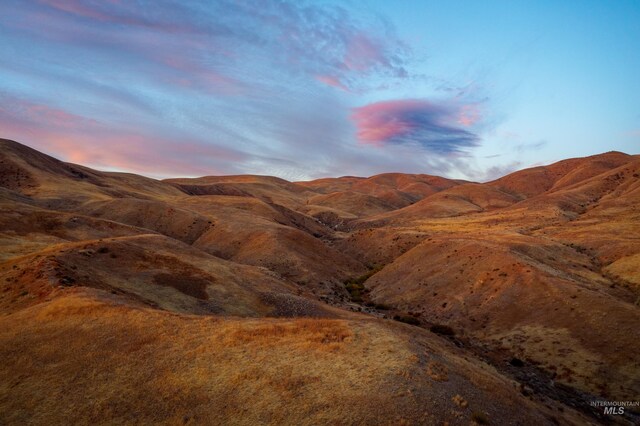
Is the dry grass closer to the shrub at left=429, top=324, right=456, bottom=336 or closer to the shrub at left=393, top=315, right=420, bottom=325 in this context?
the shrub at left=429, top=324, right=456, bottom=336

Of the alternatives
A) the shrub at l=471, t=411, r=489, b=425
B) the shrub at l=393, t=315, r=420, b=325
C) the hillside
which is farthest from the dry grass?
the shrub at l=393, t=315, r=420, b=325

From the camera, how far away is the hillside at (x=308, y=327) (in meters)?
17.1

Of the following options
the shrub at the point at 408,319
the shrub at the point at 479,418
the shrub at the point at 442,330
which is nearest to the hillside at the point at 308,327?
the shrub at the point at 479,418

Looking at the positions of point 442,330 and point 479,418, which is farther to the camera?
point 442,330

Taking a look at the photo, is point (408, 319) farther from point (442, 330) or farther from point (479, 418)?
point (479, 418)

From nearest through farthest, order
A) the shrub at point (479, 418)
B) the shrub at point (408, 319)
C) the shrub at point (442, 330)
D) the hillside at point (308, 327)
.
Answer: the shrub at point (479, 418) < the hillside at point (308, 327) < the shrub at point (442, 330) < the shrub at point (408, 319)

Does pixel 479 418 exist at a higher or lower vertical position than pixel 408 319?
higher

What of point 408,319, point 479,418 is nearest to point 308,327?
point 479,418

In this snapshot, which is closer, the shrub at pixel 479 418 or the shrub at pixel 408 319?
the shrub at pixel 479 418

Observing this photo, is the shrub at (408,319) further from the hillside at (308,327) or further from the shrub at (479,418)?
the shrub at (479,418)

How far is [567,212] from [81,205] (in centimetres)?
12565

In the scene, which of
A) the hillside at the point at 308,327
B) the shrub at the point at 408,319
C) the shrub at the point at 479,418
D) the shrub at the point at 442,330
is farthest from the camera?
the shrub at the point at 408,319

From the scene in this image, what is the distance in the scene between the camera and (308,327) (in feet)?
77.3

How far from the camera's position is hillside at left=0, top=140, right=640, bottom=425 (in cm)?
1714
